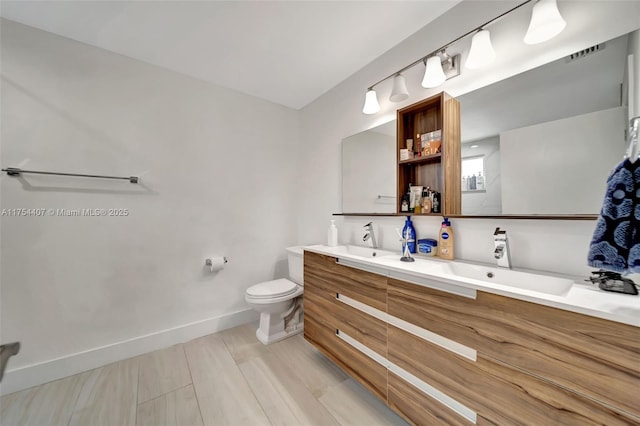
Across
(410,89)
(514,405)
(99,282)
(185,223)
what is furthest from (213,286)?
(410,89)

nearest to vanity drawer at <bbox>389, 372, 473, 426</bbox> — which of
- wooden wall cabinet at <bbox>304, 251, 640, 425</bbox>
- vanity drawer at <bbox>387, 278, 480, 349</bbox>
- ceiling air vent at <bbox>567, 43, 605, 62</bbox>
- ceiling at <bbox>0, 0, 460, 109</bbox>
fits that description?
wooden wall cabinet at <bbox>304, 251, 640, 425</bbox>

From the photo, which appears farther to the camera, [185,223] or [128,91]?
[185,223]

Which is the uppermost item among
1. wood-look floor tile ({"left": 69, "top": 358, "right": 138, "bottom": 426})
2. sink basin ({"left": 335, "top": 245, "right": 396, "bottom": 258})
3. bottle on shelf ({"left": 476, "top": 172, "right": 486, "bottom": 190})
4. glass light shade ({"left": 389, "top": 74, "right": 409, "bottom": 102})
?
glass light shade ({"left": 389, "top": 74, "right": 409, "bottom": 102})

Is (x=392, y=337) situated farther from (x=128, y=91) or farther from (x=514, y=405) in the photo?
(x=128, y=91)

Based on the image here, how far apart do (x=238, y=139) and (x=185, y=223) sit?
0.97m

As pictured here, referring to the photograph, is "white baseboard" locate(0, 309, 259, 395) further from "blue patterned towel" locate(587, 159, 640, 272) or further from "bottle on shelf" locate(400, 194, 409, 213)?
"blue patterned towel" locate(587, 159, 640, 272)

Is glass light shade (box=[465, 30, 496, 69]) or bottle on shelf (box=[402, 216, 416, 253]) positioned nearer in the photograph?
glass light shade (box=[465, 30, 496, 69])

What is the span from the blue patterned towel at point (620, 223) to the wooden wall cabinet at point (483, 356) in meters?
0.19

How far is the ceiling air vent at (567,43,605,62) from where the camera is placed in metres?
0.97

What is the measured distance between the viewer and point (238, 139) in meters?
2.36

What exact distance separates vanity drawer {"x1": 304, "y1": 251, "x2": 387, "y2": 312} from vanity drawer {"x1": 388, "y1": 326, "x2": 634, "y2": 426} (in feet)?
0.73

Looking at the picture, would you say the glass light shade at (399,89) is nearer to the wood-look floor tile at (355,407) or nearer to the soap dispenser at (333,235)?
the soap dispenser at (333,235)

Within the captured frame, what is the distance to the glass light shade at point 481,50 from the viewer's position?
1.20 m

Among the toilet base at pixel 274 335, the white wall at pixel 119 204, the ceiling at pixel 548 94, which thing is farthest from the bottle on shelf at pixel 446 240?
the white wall at pixel 119 204
